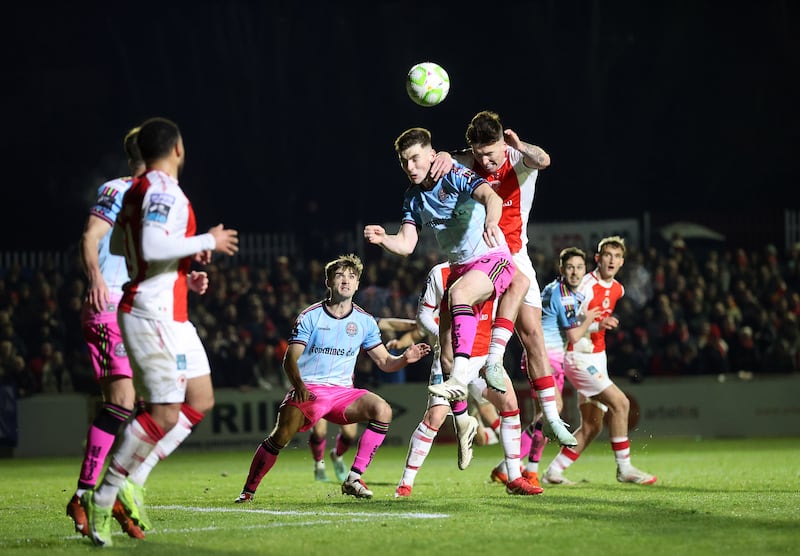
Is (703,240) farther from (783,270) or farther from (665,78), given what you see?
(665,78)

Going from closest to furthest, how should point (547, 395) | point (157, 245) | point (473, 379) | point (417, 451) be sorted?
point (157, 245) < point (473, 379) < point (547, 395) < point (417, 451)

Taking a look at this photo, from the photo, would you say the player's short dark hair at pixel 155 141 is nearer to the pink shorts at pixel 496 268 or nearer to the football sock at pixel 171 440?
the football sock at pixel 171 440

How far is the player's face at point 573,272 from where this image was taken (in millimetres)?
11922

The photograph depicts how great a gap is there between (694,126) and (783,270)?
17.8 meters

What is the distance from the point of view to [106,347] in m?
7.90

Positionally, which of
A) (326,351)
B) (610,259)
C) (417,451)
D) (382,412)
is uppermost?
(610,259)

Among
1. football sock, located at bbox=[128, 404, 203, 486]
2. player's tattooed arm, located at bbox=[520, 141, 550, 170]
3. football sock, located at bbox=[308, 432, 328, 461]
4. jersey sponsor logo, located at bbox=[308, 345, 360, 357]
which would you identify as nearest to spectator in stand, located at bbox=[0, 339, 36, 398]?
football sock, located at bbox=[308, 432, 328, 461]

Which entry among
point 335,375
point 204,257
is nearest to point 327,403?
point 335,375

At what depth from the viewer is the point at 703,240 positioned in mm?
27094

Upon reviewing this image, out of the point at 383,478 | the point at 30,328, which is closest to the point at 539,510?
the point at 383,478

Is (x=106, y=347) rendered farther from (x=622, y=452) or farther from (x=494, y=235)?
(x=622, y=452)

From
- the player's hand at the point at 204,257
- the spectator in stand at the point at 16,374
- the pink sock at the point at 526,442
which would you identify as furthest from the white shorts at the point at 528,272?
the spectator in stand at the point at 16,374

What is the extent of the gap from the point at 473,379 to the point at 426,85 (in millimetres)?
2405

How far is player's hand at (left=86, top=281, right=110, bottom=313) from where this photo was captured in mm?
7508
